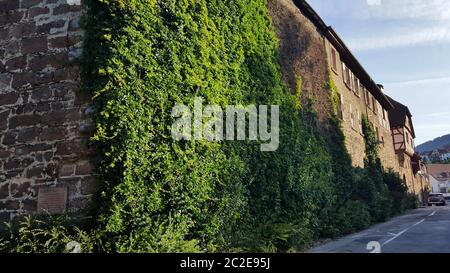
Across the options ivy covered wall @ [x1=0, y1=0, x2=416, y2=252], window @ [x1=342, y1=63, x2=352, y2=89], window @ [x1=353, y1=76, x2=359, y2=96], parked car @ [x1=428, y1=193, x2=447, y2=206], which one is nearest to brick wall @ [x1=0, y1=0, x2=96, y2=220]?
ivy covered wall @ [x1=0, y1=0, x2=416, y2=252]

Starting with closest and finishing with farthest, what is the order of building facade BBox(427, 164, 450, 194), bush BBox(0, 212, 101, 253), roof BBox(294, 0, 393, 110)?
bush BBox(0, 212, 101, 253), roof BBox(294, 0, 393, 110), building facade BBox(427, 164, 450, 194)

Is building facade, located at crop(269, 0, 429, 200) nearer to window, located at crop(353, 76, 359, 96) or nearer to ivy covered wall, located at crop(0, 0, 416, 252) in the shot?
window, located at crop(353, 76, 359, 96)

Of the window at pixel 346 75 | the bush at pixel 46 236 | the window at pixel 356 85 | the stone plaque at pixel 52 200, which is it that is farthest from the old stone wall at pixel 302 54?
the bush at pixel 46 236

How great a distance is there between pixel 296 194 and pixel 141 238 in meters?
5.83

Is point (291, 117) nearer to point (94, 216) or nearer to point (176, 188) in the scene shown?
point (176, 188)

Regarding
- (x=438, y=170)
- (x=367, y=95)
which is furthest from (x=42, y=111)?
(x=438, y=170)

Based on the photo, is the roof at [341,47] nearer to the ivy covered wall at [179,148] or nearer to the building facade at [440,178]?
the ivy covered wall at [179,148]

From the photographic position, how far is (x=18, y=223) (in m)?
6.41

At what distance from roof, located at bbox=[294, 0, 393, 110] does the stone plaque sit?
471 inches

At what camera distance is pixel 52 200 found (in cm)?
652

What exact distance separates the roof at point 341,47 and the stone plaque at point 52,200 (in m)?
12.0

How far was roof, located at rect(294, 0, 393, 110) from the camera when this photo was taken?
15898 mm

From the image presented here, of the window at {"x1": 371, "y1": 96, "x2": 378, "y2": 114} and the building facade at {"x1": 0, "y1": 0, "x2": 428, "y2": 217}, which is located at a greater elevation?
the window at {"x1": 371, "y1": 96, "x2": 378, "y2": 114}
